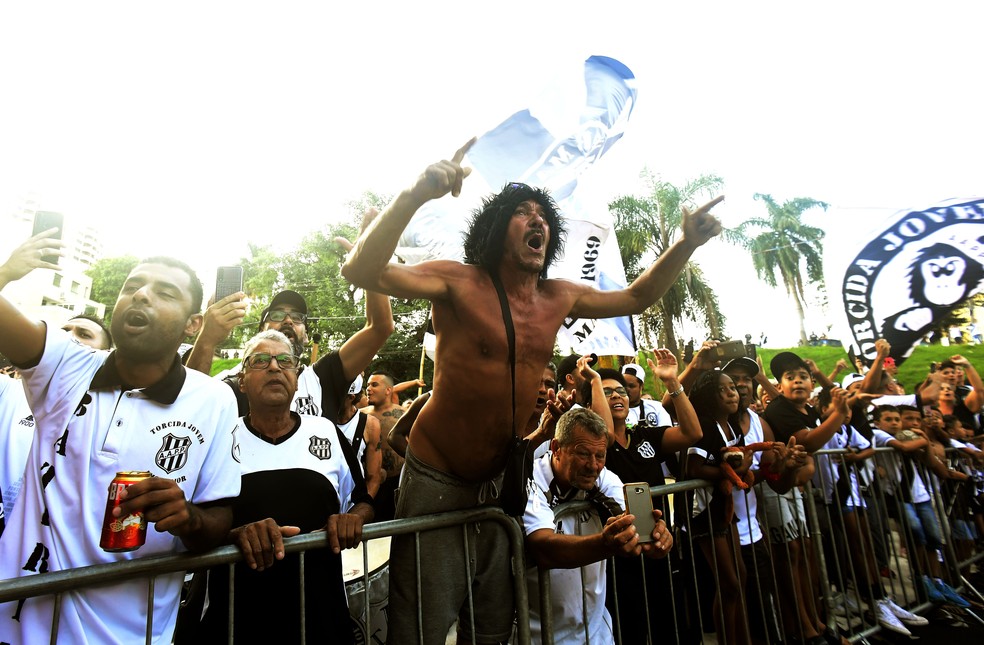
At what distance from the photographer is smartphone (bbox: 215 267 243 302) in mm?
3057

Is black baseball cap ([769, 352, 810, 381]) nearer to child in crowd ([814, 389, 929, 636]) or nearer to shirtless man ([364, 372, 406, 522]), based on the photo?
child in crowd ([814, 389, 929, 636])

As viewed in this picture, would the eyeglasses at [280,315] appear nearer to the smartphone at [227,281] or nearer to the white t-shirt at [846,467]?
the smartphone at [227,281]

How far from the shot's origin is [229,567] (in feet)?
6.74

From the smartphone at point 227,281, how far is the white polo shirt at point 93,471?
110cm

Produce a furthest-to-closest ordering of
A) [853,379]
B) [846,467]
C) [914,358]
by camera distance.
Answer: [914,358] → [853,379] → [846,467]

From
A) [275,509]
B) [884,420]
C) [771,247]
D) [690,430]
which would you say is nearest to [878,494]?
[884,420]

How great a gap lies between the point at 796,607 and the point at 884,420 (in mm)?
3132

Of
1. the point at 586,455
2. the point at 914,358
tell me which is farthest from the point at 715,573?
the point at 914,358

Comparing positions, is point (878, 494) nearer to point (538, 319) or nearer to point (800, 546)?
point (800, 546)

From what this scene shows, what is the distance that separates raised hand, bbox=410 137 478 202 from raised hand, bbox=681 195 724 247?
A: 1.22 metres

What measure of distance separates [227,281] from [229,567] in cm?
158

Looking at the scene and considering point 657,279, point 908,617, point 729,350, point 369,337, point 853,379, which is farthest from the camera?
point 853,379

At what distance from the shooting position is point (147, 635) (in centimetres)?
180

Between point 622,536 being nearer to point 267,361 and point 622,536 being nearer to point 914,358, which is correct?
point 267,361
